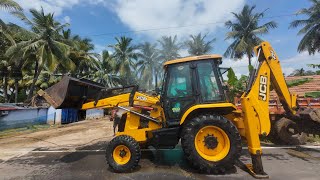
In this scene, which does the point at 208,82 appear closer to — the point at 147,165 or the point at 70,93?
the point at 147,165

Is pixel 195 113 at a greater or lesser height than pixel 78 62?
lesser

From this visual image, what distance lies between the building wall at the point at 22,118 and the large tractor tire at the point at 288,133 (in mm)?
17637

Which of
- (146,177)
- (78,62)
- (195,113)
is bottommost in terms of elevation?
(146,177)

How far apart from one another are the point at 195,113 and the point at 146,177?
69.9 inches

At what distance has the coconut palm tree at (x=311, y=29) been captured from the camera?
27617mm

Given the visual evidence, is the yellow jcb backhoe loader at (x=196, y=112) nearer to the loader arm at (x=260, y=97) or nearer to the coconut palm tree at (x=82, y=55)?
the loader arm at (x=260, y=97)

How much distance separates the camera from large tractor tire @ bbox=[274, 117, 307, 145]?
7704 millimetres

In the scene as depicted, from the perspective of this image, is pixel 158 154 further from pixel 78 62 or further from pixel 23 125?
pixel 78 62

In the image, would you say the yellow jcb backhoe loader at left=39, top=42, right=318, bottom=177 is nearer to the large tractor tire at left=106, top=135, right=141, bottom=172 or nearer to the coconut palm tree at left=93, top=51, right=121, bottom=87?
the large tractor tire at left=106, top=135, right=141, bottom=172

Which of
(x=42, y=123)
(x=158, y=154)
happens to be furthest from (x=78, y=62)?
(x=158, y=154)

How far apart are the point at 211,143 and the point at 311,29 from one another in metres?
29.3

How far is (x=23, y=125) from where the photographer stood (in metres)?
19.2

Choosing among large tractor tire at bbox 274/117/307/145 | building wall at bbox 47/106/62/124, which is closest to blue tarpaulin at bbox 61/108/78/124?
building wall at bbox 47/106/62/124

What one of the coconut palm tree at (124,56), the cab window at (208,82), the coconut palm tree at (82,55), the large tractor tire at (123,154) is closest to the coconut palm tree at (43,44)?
the coconut palm tree at (82,55)
